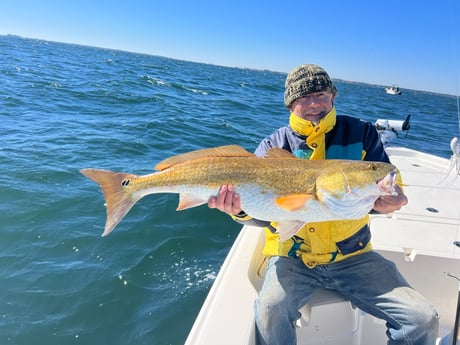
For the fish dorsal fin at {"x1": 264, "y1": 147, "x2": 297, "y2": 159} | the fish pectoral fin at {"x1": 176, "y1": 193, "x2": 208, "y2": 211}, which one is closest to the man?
the fish pectoral fin at {"x1": 176, "y1": 193, "x2": 208, "y2": 211}

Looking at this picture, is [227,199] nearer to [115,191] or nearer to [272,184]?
[272,184]

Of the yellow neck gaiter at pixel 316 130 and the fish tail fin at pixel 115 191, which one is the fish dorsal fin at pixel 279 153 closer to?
the yellow neck gaiter at pixel 316 130

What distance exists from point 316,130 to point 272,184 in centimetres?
81

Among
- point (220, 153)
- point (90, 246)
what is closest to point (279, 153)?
point (220, 153)

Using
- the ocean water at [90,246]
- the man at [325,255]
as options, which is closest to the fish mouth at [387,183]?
the man at [325,255]

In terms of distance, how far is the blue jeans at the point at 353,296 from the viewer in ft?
9.01

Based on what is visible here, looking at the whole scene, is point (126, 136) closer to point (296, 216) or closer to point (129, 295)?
point (129, 295)

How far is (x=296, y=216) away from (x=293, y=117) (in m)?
1.07

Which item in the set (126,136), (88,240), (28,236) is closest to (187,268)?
(88,240)

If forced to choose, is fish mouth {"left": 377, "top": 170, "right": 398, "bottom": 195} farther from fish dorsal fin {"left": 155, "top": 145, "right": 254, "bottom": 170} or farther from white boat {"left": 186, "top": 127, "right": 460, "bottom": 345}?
→ fish dorsal fin {"left": 155, "top": 145, "right": 254, "bottom": 170}

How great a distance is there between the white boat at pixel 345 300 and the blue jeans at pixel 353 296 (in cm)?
16

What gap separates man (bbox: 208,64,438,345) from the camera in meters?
2.81

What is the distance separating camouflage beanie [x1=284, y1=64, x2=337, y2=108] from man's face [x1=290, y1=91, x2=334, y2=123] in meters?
0.06

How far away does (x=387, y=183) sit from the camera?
256cm
